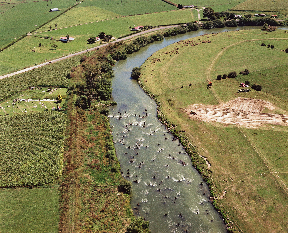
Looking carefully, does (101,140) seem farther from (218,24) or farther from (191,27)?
(218,24)

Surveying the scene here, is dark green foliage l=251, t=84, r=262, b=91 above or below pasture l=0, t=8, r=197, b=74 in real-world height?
below

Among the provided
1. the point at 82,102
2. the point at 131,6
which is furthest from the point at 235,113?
the point at 131,6

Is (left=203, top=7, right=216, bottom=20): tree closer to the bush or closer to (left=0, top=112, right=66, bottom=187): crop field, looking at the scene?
the bush

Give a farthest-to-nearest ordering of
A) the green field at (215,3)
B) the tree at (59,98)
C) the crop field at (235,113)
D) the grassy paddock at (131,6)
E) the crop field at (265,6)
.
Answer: the green field at (215,3) → the grassy paddock at (131,6) → the crop field at (265,6) → the tree at (59,98) → the crop field at (235,113)

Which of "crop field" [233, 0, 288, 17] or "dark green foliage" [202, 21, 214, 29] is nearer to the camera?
"dark green foliage" [202, 21, 214, 29]

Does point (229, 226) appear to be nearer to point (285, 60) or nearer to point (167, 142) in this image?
point (167, 142)

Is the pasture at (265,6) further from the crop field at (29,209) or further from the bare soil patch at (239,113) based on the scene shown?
the crop field at (29,209)

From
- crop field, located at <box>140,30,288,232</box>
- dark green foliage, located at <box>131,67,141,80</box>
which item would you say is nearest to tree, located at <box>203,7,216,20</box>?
crop field, located at <box>140,30,288,232</box>

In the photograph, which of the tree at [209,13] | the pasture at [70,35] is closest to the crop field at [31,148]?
the pasture at [70,35]
